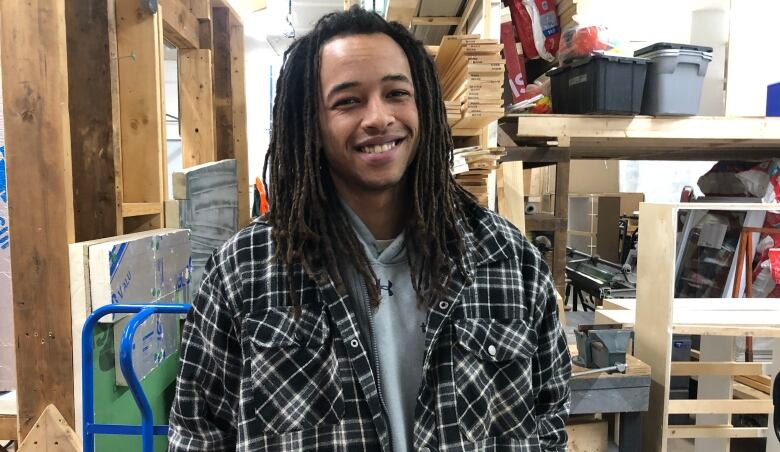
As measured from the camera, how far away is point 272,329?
1.01 m

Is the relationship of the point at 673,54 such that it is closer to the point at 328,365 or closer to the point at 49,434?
the point at 328,365

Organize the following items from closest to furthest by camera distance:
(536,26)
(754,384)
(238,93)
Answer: (536,26) → (754,384) → (238,93)

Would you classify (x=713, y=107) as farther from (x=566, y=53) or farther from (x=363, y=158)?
(x=363, y=158)

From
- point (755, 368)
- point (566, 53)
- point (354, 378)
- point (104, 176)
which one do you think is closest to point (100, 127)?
point (104, 176)

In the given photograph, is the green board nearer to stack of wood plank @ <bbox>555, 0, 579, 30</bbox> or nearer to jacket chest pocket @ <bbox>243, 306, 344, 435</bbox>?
jacket chest pocket @ <bbox>243, 306, 344, 435</bbox>

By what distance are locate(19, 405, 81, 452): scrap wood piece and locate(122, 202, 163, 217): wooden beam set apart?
36.7 inches

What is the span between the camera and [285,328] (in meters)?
1.02

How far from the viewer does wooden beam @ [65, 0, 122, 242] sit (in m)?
2.42

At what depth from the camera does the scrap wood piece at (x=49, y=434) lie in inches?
86.6

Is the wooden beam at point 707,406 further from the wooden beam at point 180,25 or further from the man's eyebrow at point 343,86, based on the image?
the wooden beam at point 180,25

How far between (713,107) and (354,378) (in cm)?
487

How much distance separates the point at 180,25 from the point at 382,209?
3.06m

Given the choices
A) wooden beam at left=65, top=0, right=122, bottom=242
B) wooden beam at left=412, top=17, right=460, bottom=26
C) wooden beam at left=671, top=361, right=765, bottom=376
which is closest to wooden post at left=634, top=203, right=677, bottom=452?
wooden beam at left=671, top=361, right=765, bottom=376

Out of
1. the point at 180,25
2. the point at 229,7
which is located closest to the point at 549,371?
the point at 180,25
